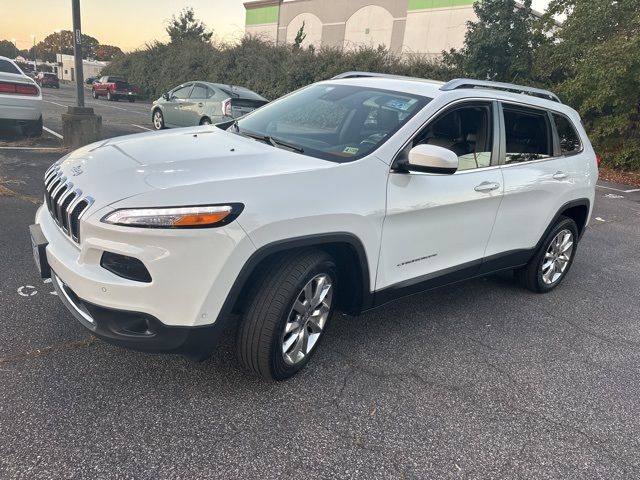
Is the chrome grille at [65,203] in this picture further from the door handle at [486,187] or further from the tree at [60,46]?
the tree at [60,46]

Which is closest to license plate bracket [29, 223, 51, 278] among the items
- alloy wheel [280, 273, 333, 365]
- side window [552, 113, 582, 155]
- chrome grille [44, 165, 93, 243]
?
chrome grille [44, 165, 93, 243]

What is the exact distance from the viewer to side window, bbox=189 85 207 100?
11.9 m

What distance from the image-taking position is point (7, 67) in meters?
8.98

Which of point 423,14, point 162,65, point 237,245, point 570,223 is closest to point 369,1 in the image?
point 423,14

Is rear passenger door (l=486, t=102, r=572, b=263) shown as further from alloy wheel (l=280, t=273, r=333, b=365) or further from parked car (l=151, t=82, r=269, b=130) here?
parked car (l=151, t=82, r=269, b=130)

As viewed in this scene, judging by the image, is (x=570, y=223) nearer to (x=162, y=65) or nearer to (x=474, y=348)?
(x=474, y=348)

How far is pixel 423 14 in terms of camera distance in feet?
112

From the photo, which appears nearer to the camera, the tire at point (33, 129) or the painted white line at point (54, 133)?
the tire at point (33, 129)

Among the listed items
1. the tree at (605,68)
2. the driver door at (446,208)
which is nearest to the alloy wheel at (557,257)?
the driver door at (446,208)

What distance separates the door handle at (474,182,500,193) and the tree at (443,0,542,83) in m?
15.4

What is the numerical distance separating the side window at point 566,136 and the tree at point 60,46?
112 m

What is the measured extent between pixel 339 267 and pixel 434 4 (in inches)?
1382

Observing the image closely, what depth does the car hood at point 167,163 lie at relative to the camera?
245cm

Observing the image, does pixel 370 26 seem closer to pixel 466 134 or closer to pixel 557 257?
pixel 557 257
